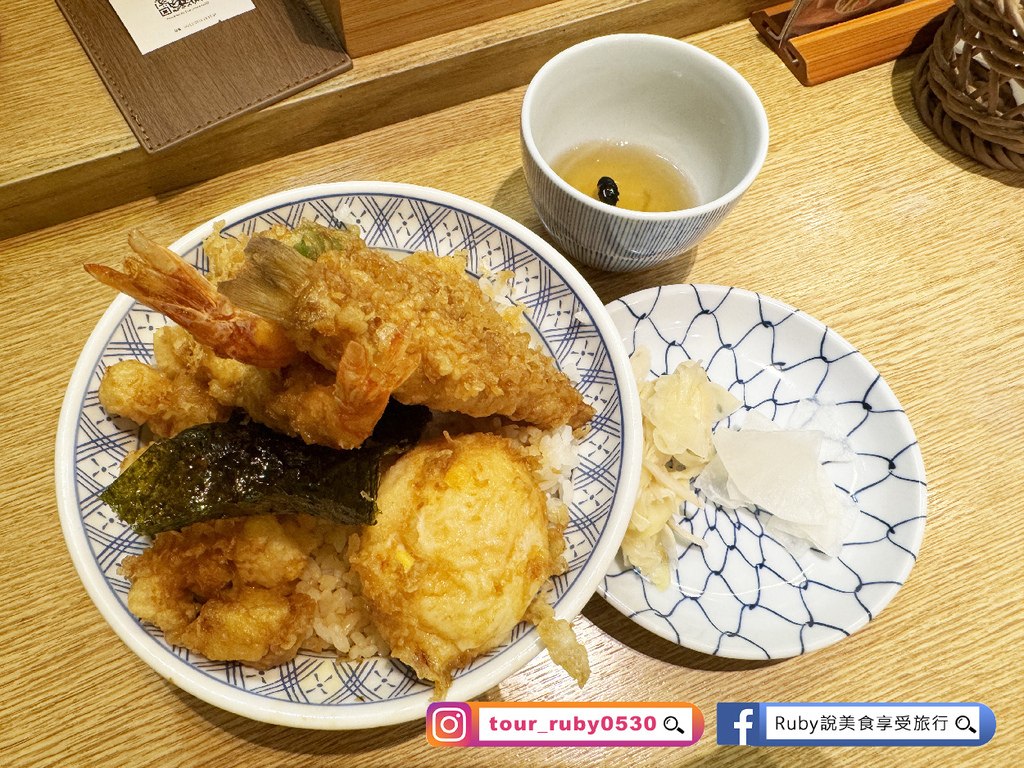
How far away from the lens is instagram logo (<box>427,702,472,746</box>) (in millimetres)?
1235

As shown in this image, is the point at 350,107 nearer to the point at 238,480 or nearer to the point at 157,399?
the point at 157,399

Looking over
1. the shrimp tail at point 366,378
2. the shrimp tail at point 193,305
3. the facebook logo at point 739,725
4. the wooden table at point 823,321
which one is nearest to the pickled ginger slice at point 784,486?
the wooden table at point 823,321

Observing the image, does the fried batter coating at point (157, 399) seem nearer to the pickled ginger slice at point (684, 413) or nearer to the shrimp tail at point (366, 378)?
the shrimp tail at point (366, 378)

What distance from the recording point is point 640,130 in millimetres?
2014

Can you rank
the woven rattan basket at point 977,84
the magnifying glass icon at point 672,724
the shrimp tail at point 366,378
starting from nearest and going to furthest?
the shrimp tail at point 366,378, the magnifying glass icon at point 672,724, the woven rattan basket at point 977,84

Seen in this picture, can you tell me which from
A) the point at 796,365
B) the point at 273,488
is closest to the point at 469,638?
the point at 273,488

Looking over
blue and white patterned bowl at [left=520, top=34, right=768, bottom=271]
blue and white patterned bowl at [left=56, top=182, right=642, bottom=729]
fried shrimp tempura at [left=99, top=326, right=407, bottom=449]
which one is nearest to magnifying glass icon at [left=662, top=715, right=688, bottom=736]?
blue and white patterned bowl at [left=56, top=182, right=642, bottom=729]

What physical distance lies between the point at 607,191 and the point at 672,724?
53.6 inches

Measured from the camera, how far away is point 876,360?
1.95 m

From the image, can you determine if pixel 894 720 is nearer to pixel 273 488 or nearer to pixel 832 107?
pixel 273 488

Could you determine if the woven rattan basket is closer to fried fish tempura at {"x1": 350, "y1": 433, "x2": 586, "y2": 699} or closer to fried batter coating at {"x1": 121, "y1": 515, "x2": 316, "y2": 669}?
fried fish tempura at {"x1": 350, "y1": 433, "x2": 586, "y2": 699}

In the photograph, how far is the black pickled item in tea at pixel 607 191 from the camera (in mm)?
1851

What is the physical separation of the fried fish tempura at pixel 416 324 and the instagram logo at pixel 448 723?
565 millimetres

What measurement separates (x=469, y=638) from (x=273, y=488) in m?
0.47
